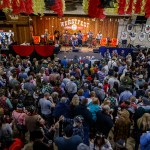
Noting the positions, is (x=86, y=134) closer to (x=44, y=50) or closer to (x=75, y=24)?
(x=44, y=50)

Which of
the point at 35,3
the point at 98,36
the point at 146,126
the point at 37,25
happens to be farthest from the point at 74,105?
the point at 37,25

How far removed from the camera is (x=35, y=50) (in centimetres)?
1588

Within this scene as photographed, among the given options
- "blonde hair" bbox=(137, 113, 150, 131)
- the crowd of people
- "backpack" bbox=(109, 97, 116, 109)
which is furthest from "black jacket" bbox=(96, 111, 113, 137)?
"backpack" bbox=(109, 97, 116, 109)

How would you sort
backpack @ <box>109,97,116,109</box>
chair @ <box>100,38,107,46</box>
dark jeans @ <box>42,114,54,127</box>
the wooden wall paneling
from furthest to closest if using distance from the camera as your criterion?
the wooden wall paneling
chair @ <box>100,38,107,46</box>
backpack @ <box>109,97,116,109</box>
dark jeans @ <box>42,114,54,127</box>

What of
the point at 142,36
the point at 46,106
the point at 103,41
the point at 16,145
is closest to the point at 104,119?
the point at 46,106

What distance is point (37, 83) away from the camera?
806 cm

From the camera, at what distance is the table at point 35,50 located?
1579cm

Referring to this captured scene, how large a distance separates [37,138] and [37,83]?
4040 millimetres

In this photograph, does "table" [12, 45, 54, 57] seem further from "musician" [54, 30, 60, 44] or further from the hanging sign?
the hanging sign

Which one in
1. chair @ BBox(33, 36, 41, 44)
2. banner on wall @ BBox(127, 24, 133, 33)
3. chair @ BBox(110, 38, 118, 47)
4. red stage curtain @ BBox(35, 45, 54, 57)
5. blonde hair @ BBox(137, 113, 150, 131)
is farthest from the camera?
chair @ BBox(33, 36, 41, 44)

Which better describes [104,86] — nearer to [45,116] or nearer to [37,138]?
[45,116]

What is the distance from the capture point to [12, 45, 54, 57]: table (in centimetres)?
1579

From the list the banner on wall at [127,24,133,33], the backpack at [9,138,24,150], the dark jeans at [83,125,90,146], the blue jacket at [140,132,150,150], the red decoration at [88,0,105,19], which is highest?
Result: the red decoration at [88,0,105,19]

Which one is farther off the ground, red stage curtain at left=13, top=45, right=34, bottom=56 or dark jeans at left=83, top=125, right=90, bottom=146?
red stage curtain at left=13, top=45, right=34, bottom=56
